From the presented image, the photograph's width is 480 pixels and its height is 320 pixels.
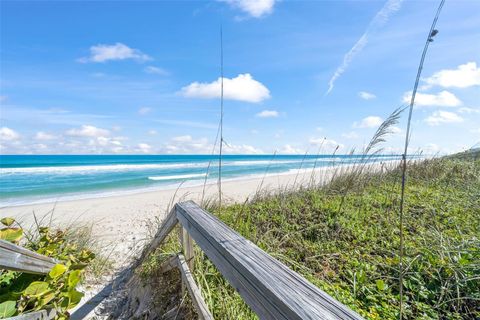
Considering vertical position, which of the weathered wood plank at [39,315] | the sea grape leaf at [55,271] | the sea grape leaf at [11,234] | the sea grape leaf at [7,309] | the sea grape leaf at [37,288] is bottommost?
the weathered wood plank at [39,315]

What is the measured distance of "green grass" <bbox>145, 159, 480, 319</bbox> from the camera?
2.12 meters

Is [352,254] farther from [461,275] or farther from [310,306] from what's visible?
[310,306]

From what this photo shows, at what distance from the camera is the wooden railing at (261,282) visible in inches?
33.7

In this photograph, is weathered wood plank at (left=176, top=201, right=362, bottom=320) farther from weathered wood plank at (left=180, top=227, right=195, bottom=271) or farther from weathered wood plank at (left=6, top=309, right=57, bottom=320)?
weathered wood plank at (left=6, top=309, right=57, bottom=320)

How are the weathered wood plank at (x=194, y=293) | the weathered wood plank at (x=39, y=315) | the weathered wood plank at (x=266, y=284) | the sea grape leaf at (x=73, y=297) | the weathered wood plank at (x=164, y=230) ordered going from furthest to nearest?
the weathered wood plank at (x=164, y=230), the weathered wood plank at (x=194, y=293), the sea grape leaf at (x=73, y=297), the weathered wood plank at (x=39, y=315), the weathered wood plank at (x=266, y=284)

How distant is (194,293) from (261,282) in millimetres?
1280

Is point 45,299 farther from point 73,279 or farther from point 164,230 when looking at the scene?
point 164,230

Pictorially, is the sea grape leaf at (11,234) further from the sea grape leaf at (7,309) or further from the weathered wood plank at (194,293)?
the weathered wood plank at (194,293)

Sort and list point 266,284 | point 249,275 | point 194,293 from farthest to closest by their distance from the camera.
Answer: point 194,293 < point 249,275 < point 266,284

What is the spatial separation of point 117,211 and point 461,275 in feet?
30.5

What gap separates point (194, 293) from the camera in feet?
6.83

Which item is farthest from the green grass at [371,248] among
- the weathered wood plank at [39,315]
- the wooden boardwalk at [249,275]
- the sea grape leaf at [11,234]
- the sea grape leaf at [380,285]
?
the sea grape leaf at [11,234]

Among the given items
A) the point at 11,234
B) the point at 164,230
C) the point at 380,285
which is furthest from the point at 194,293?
the point at 380,285

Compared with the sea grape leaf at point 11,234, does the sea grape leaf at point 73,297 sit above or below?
below
